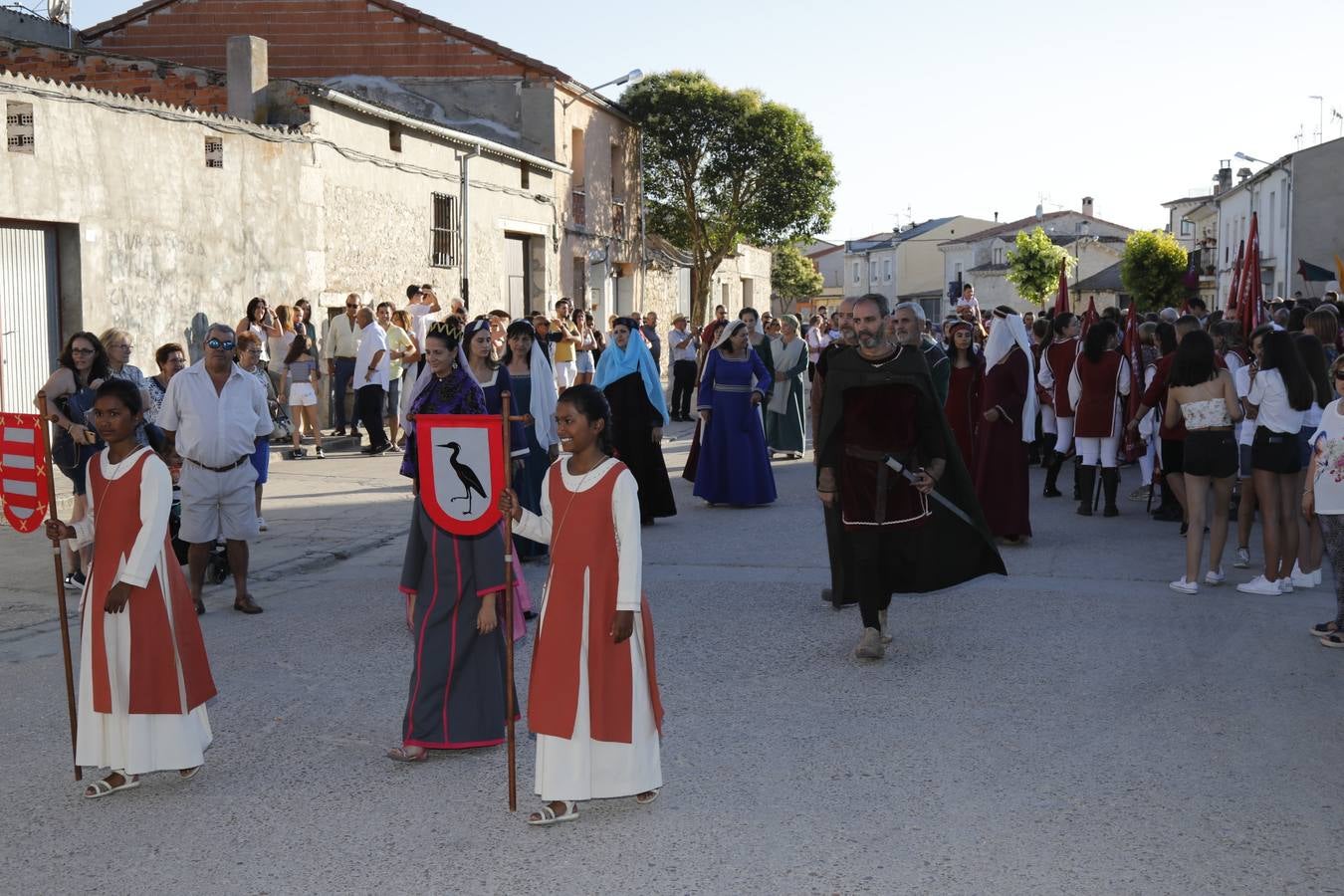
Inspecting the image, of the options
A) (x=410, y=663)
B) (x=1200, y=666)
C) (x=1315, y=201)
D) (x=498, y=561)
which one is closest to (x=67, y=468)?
(x=410, y=663)

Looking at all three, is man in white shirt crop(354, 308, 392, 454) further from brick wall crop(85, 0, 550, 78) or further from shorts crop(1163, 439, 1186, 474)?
brick wall crop(85, 0, 550, 78)

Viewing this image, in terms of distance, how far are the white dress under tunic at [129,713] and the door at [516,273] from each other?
22.9 meters

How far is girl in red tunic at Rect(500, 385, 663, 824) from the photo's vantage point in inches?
190

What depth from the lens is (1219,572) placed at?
357 inches

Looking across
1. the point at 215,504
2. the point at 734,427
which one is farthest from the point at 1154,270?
the point at 215,504

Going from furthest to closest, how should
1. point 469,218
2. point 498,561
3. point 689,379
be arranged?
point 469,218, point 689,379, point 498,561

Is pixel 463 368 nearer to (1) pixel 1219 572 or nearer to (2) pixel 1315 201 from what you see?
(1) pixel 1219 572

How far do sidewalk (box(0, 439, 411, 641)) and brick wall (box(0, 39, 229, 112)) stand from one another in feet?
26.4

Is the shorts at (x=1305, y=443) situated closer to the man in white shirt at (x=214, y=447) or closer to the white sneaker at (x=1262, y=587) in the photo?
the white sneaker at (x=1262, y=587)

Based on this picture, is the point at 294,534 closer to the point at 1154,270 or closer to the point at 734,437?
the point at 734,437

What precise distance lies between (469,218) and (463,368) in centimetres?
1917

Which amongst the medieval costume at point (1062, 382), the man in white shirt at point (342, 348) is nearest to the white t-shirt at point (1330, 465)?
the medieval costume at point (1062, 382)

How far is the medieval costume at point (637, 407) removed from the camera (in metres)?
12.2

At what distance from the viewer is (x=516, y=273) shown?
28.9 m
